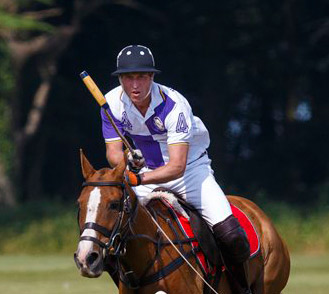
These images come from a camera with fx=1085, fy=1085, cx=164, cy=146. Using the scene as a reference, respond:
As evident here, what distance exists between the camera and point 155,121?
718 centimetres

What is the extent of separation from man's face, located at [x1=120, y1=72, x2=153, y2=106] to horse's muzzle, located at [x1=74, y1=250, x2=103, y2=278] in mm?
1249

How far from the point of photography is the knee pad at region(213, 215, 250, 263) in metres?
7.40

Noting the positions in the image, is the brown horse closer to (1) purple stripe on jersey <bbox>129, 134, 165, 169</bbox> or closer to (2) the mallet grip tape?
(1) purple stripe on jersey <bbox>129, 134, 165, 169</bbox>

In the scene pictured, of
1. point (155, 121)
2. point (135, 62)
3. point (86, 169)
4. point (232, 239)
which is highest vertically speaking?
point (135, 62)

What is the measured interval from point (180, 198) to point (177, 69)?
1122 inches

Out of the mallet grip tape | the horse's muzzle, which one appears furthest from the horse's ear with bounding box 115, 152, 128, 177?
the horse's muzzle

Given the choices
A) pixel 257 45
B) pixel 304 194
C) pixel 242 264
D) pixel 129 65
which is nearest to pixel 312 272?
pixel 242 264

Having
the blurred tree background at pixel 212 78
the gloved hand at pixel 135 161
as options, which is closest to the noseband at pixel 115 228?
the gloved hand at pixel 135 161

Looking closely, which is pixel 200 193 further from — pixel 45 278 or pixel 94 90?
pixel 45 278

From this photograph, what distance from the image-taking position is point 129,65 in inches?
271

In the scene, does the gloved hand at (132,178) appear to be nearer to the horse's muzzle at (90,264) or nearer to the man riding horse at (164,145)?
the man riding horse at (164,145)

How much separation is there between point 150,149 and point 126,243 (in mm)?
829

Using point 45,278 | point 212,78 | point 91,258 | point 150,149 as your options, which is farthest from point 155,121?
point 212,78

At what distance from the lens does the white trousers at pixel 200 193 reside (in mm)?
7430
